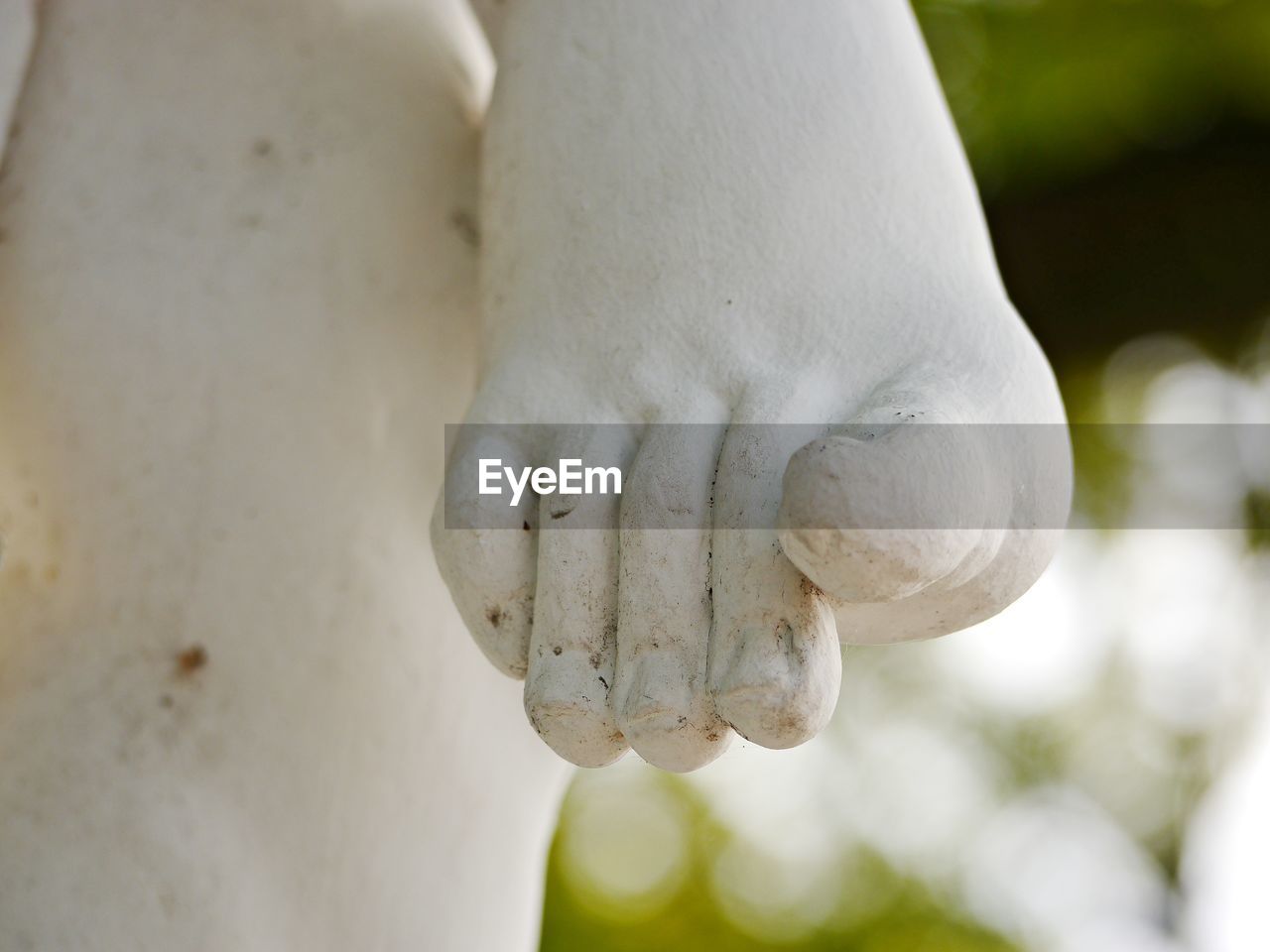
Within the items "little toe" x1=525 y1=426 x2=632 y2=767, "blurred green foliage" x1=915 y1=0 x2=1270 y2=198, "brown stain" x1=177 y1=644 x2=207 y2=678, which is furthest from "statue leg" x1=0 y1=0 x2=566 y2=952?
"blurred green foliage" x1=915 y1=0 x2=1270 y2=198

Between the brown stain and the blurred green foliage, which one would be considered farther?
the blurred green foliage

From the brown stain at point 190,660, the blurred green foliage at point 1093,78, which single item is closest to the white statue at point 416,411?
the brown stain at point 190,660

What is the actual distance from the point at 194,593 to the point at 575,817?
2.34 m

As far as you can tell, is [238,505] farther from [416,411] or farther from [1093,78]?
[1093,78]

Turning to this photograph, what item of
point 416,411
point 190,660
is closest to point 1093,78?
point 416,411

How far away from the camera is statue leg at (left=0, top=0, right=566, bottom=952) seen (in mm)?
494

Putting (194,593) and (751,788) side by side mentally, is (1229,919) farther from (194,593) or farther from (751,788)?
(194,593)

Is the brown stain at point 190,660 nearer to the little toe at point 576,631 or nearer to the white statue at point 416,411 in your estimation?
the white statue at point 416,411

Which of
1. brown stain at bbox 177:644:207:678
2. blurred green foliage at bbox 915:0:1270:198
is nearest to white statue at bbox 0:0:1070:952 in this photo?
brown stain at bbox 177:644:207:678

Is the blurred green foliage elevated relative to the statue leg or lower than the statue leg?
elevated

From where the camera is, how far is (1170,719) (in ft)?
8.13

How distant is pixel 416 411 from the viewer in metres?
0.57

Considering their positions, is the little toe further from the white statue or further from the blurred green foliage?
the blurred green foliage

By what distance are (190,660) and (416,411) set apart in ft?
0.41
